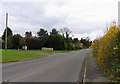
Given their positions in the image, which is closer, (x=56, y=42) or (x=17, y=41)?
(x=17, y=41)

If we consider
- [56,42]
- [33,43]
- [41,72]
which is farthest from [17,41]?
[41,72]

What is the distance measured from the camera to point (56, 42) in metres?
103

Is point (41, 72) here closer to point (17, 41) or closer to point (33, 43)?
point (17, 41)

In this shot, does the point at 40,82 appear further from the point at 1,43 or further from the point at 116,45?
the point at 1,43

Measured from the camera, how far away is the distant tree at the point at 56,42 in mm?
102875

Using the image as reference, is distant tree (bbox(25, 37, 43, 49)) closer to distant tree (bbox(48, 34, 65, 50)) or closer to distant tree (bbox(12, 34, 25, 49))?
distant tree (bbox(12, 34, 25, 49))

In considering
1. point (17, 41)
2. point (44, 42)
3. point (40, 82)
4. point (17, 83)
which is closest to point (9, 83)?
point (17, 83)

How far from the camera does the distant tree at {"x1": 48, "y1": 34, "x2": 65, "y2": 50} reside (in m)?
103

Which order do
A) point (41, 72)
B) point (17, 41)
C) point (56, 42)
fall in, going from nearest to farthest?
point (41, 72) → point (17, 41) → point (56, 42)

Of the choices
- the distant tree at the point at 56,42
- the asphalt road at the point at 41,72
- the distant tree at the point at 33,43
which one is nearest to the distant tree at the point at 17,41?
the distant tree at the point at 33,43

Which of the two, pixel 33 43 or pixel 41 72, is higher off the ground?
pixel 33 43

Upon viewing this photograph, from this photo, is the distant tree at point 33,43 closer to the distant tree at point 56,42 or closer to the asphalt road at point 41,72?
the distant tree at point 56,42

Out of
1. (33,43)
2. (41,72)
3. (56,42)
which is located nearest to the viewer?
(41,72)

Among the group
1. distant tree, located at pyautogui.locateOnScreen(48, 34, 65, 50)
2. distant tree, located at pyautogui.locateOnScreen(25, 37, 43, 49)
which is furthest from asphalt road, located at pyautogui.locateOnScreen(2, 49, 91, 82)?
distant tree, located at pyautogui.locateOnScreen(48, 34, 65, 50)
